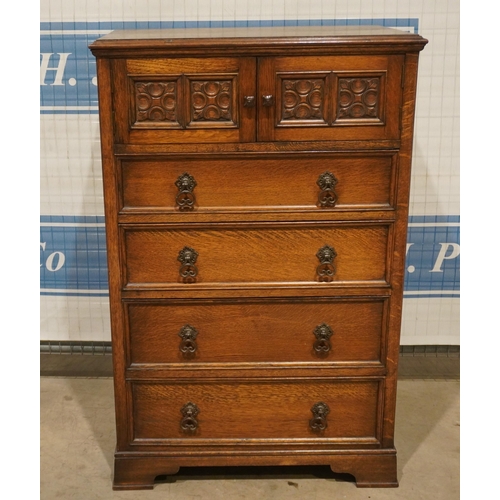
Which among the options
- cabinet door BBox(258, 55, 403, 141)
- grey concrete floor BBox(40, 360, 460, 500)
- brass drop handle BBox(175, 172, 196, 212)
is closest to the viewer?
cabinet door BBox(258, 55, 403, 141)

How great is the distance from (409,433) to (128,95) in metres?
1.90

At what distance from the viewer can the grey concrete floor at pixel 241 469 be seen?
2.58 metres

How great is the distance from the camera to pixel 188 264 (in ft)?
7.95

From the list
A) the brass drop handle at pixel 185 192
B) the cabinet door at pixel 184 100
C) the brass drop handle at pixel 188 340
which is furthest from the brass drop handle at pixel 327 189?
the brass drop handle at pixel 188 340

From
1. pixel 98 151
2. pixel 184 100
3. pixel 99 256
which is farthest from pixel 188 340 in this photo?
pixel 98 151

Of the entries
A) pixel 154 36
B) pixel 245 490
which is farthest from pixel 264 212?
pixel 245 490

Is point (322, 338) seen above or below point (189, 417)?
above

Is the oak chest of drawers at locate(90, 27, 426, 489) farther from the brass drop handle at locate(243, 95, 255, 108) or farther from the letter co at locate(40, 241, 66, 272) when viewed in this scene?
the letter co at locate(40, 241, 66, 272)

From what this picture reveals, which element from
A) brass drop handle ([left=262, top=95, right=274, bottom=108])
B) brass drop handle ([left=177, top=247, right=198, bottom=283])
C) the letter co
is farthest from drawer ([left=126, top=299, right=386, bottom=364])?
the letter co

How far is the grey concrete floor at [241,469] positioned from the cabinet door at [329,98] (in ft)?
4.51

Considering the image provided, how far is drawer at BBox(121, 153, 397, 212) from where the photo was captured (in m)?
2.34

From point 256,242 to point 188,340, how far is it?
456 millimetres

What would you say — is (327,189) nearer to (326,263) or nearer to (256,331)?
(326,263)

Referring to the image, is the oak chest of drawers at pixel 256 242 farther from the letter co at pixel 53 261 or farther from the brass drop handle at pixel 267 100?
the letter co at pixel 53 261
